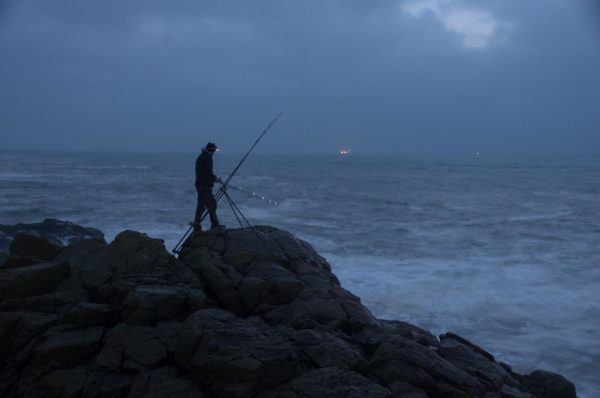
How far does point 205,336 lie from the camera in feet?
18.3

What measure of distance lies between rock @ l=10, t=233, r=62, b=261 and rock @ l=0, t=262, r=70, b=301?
1317mm

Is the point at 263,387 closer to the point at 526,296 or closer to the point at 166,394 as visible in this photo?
the point at 166,394

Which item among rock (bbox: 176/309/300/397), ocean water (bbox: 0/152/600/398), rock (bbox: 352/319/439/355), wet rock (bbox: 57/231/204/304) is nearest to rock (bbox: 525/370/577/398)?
ocean water (bbox: 0/152/600/398)

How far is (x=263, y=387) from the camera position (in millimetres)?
5207

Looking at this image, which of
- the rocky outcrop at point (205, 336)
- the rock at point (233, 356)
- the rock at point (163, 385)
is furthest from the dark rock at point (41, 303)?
the rock at point (233, 356)

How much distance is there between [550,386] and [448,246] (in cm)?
1291

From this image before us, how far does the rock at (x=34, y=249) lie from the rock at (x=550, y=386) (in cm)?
874

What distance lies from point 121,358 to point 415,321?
25.6ft

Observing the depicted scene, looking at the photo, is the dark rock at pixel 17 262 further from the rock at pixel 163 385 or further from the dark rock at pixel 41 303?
the rock at pixel 163 385

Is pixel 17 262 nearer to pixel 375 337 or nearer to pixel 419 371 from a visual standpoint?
pixel 375 337

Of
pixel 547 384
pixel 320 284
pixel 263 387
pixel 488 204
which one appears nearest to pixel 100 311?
pixel 263 387

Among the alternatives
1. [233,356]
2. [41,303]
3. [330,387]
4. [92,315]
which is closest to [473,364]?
[330,387]

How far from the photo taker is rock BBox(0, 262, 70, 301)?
689 centimetres

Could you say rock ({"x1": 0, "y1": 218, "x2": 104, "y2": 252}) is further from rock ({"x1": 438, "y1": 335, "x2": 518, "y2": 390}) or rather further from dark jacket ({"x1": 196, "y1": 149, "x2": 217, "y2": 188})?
rock ({"x1": 438, "y1": 335, "x2": 518, "y2": 390})
